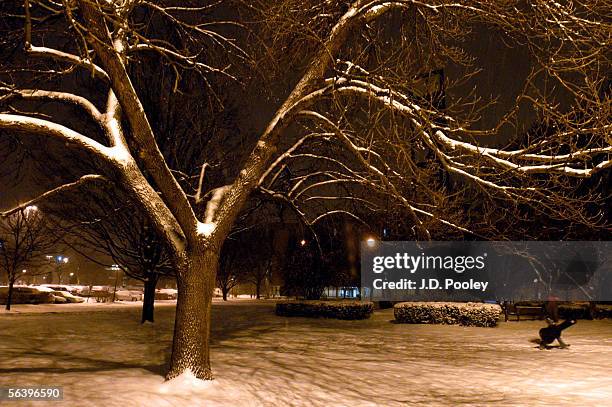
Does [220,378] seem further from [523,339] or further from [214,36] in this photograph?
[523,339]

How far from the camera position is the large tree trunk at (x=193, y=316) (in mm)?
7883

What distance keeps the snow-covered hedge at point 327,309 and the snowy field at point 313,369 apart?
7.99 metres

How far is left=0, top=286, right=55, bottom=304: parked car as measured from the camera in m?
33.1

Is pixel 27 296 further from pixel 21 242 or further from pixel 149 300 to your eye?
pixel 149 300

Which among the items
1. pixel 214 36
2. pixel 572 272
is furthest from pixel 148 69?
pixel 572 272

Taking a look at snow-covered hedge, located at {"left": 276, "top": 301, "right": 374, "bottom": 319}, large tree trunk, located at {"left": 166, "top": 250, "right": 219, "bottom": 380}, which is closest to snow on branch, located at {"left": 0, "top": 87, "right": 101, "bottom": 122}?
large tree trunk, located at {"left": 166, "top": 250, "right": 219, "bottom": 380}

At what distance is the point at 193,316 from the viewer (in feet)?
26.2

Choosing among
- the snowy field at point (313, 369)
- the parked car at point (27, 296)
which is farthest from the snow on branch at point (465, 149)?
the parked car at point (27, 296)

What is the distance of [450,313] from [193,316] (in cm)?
1511

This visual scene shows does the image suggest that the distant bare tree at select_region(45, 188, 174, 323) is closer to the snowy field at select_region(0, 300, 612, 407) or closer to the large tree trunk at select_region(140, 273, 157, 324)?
the large tree trunk at select_region(140, 273, 157, 324)

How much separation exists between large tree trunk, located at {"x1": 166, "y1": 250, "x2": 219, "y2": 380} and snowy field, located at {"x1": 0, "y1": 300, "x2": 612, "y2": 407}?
0.26 meters

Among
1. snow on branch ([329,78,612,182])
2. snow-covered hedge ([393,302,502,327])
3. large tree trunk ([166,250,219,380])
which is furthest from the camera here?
snow-covered hedge ([393,302,502,327])

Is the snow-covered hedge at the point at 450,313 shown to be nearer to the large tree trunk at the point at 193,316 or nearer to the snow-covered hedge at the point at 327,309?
the snow-covered hedge at the point at 327,309

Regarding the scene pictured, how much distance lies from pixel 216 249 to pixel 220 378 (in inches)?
87.4
